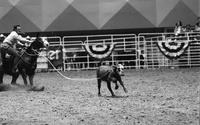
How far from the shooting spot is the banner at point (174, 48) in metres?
24.0

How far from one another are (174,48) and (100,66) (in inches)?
468

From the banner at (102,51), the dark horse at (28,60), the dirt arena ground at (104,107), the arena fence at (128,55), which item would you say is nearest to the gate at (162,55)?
the arena fence at (128,55)

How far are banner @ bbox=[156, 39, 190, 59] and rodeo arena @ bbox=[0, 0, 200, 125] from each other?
2.0 inches

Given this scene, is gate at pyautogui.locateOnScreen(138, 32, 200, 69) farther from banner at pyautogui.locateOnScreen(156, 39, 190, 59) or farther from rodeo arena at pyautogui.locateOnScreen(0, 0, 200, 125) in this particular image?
banner at pyautogui.locateOnScreen(156, 39, 190, 59)

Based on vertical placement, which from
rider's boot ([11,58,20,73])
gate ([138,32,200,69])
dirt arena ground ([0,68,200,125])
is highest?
gate ([138,32,200,69])

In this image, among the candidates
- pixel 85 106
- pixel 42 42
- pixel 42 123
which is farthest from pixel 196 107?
pixel 42 42

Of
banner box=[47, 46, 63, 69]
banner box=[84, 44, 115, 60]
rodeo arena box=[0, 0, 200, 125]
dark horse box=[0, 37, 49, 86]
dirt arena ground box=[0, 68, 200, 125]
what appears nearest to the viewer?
dirt arena ground box=[0, 68, 200, 125]

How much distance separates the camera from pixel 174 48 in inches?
942

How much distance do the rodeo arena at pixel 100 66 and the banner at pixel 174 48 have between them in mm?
51

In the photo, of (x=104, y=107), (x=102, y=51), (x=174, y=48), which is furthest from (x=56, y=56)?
(x=104, y=107)

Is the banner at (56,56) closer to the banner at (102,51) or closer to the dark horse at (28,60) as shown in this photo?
the banner at (102,51)

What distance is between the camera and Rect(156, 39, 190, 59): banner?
2397 cm

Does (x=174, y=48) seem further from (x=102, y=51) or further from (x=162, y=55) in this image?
(x=102, y=51)

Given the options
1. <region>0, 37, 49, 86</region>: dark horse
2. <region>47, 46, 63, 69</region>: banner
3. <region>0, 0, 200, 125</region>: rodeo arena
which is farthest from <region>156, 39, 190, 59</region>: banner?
<region>0, 37, 49, 86</region>: dark horse
